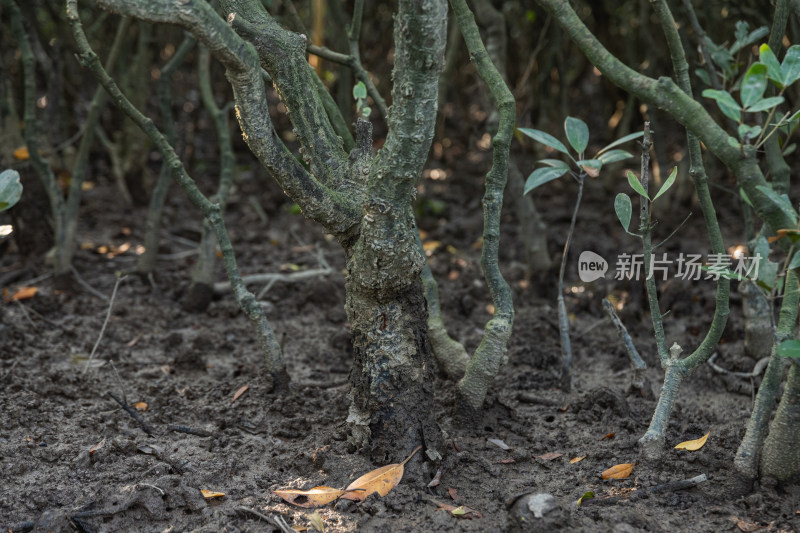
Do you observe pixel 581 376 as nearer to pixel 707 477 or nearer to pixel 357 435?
pixel 707 477

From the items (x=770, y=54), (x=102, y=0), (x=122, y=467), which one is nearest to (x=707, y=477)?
(x=770, y=54)

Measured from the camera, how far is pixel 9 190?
1544mm

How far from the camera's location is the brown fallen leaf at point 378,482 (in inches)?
63.1

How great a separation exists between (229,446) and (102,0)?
1.16 metres

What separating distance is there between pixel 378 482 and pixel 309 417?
17.2 inches

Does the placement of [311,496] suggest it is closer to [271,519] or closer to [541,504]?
[271,519]

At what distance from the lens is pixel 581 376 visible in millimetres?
2424

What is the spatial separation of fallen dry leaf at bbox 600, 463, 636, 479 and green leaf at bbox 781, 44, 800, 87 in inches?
36.4

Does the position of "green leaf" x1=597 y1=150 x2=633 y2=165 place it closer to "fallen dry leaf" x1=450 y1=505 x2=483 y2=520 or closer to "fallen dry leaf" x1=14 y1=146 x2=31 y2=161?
"fallen dry leaf" x1=450 y1=505 x2=483 y2=520

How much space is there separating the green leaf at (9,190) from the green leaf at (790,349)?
5.12 ft

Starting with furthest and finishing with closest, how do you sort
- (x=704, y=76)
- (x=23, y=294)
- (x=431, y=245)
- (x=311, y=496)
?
(x=431, y=245) → (x=23, y=294) → (x=704, y=76) → (x=311, y=496)

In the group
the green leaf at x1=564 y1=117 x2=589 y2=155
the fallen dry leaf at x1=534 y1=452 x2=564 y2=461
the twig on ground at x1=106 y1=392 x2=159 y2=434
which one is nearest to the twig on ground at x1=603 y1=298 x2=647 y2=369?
the fallen dry leaf at x1=534 y1=452 x2=564 y2=461

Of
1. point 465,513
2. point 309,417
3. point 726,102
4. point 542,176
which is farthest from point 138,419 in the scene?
point 726,102

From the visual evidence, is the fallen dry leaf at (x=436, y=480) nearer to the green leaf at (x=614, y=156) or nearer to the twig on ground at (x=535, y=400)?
the twig on ground at (x=535, y=400)
